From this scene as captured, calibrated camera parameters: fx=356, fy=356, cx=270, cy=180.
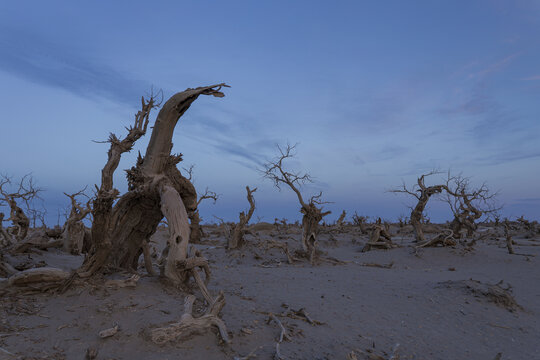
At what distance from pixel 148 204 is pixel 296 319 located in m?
3.09

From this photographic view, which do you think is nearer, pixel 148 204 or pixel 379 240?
pixel 148 204

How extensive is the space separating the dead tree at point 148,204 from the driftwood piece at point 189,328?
1.01m

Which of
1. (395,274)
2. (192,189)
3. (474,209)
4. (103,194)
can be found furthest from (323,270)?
(474,209)

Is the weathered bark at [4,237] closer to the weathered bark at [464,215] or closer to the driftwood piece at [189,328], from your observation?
the driftwood piece at [189,328]

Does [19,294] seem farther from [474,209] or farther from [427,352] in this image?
[474,209]

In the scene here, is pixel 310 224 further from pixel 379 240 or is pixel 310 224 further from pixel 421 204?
pixel 421 204

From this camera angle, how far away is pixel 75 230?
1167 cm

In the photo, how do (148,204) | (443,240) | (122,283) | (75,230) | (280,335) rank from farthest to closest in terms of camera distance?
(443,240) → (75,230) → (148,204) → (122,283) → (280,335)

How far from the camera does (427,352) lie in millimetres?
4672

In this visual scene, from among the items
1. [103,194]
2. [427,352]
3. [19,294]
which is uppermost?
[103,194]

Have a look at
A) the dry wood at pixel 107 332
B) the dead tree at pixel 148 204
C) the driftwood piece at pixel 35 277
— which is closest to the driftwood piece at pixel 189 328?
the dry wood at pixel 107 332

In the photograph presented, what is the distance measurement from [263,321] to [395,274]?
22.2 ft

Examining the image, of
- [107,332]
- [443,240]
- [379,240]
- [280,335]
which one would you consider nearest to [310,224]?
[379,240]

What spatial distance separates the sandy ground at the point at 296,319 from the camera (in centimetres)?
384
